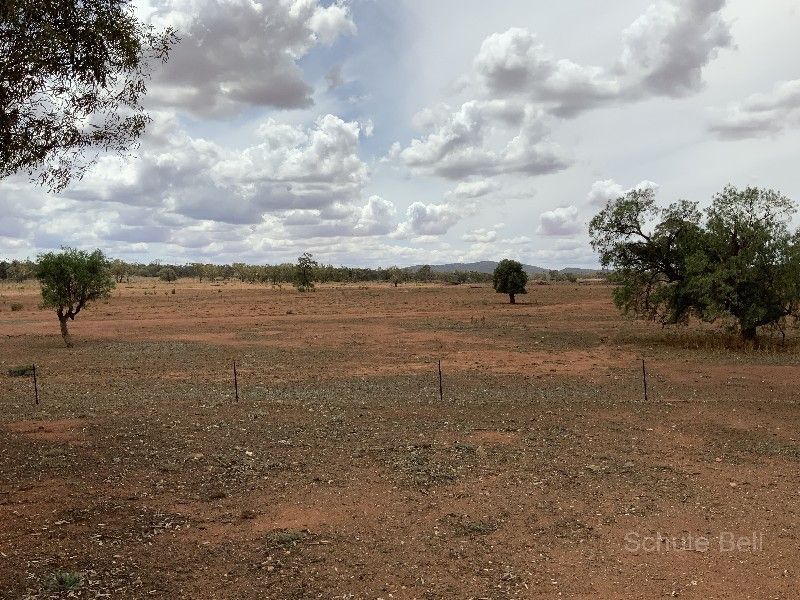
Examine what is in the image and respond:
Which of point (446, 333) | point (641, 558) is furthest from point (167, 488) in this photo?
point (446, 333)

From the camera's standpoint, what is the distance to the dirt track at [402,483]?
8.21 meters

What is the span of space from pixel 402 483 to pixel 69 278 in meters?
32.1

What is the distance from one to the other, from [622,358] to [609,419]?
1471 centimetres

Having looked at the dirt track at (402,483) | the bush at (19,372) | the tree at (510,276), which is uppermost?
the tree at (510,276)

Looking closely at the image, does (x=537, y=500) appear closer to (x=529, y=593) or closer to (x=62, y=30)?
(x=529, y=593)

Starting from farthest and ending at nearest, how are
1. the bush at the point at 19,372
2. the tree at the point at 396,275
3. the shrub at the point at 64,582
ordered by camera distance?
the tree at the point at 396,275, the bush at the point at 19,372, the shrub at the point at 64,582

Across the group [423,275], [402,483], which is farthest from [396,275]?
[402,483]

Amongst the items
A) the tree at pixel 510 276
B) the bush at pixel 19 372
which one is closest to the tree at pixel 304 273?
the tree at pixel 510 276

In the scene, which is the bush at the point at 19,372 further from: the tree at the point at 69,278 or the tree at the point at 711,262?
the tree at the point at 711,262

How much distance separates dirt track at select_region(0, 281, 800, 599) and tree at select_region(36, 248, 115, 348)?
10.1 metres

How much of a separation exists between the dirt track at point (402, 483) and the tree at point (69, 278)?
33.0 ft

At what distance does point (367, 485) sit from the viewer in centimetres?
1175

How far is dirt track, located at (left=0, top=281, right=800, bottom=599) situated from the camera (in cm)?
821

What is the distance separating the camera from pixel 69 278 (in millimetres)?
35938
